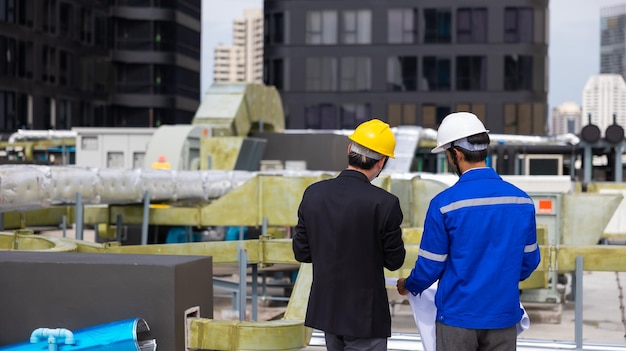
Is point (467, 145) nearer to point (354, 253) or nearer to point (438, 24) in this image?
point (354, 253)

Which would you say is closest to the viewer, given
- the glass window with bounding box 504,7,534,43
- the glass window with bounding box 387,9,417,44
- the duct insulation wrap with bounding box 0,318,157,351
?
the duct insulation wrap with bounding box 0,318,157,351

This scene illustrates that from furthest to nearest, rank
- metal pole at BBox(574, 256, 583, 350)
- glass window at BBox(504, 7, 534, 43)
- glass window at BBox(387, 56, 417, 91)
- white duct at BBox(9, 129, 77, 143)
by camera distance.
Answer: glass window at BBox(387, 56, 417, 91) → glass window at BBox(504, 7, 534, 43) → white duct at BBox(9, 129, 77, 143) → metal pole at BBox(574, 256, 583, 350)

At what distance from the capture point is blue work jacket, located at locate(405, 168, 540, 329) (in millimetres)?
4559

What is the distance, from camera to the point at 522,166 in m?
47.1

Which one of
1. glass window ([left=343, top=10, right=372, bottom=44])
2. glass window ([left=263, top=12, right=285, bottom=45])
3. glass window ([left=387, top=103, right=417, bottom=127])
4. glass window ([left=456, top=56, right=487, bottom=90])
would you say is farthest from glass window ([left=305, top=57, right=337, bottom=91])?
glass window ([left=456, top=56, right=487, bottom=90])

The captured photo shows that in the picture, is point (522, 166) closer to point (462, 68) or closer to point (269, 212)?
point (462, 68)

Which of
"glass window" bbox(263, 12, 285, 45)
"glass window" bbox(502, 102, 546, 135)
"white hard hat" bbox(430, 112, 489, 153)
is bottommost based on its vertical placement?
"white hard hat" bbox(430, 112, 489, 153)

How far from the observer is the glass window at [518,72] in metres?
65.1

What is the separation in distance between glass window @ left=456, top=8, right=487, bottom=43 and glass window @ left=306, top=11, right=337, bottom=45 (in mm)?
8016

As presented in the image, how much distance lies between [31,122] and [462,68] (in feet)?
87.5

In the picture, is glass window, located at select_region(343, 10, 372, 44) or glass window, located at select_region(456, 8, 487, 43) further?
glass window, located at select_region(343, 10, 372, 44)

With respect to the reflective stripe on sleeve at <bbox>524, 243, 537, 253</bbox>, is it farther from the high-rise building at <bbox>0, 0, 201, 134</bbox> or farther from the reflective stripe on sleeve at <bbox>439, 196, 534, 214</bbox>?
the high-rise building at <bbox>0, 0, 201, 134</bbox>

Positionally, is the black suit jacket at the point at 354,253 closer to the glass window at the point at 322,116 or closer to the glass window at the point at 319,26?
the glass window at the point at 322,116

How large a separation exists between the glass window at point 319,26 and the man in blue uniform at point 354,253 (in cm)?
6223
